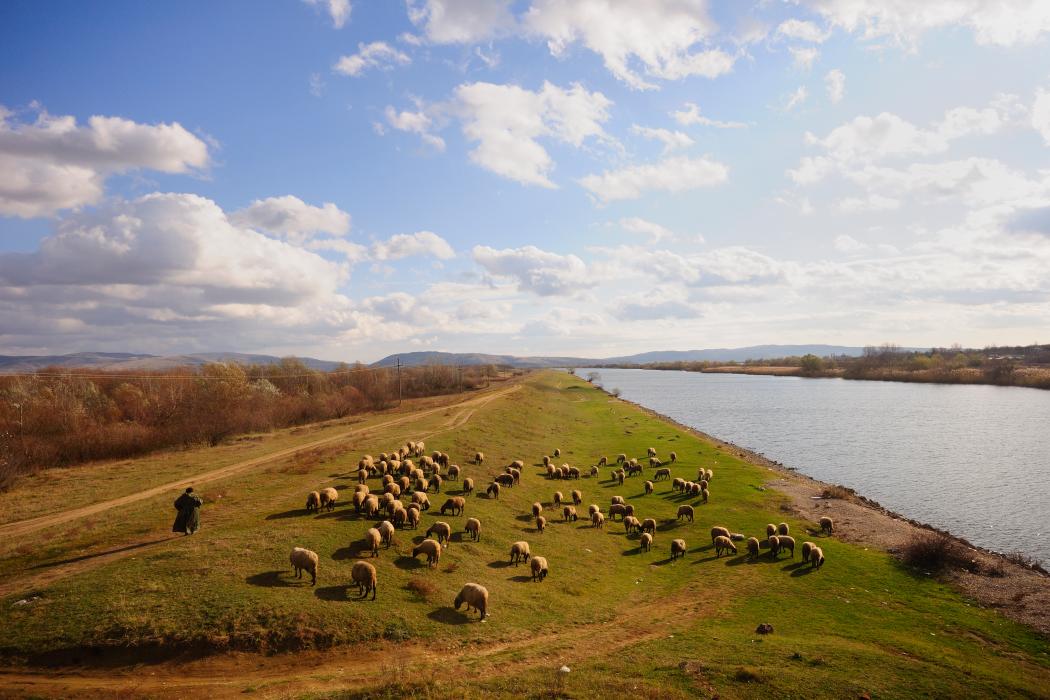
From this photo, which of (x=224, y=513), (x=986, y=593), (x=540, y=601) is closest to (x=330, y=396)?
(x=224, y=513)

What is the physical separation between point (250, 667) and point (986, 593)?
3537 centimetres

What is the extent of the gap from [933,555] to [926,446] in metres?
50.1

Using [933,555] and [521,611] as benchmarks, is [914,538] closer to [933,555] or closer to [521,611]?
[933,555]

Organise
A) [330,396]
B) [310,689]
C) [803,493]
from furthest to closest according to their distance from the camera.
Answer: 1. [330,396]
2. [803,493]
3. [310,689]

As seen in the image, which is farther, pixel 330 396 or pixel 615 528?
pixel 330 396

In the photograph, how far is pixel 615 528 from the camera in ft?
124

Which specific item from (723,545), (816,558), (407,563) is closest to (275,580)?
(407,563)

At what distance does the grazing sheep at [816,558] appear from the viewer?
30688 mm

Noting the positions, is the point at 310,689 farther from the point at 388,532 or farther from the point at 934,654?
the point at 934,654

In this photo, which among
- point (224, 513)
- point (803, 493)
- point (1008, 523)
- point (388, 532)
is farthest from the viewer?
point (803, 493)

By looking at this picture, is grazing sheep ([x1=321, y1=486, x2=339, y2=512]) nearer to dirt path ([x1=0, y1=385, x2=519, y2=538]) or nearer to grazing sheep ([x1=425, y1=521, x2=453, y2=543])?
grazing sheep ([x1=425, y1=521, x2=453, y2=543])

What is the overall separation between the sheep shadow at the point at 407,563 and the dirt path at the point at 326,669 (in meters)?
5.23

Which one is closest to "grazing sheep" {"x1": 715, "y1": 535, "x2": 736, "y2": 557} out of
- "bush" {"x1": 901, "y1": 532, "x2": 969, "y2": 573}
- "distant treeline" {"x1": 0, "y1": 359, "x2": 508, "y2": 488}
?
"bush" {"x1": 901, "y1": 532, "x2": 969, "y2": 573}

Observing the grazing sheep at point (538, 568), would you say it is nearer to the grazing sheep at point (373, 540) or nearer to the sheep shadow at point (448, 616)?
the sheep shadow at point (448, 616)
